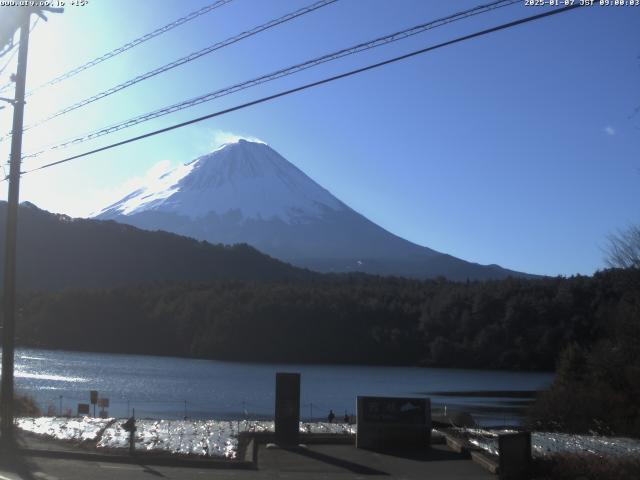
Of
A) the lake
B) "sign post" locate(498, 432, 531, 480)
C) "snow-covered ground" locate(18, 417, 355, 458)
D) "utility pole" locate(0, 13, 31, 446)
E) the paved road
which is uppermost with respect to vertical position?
"utility pole" locate(0, 13, 31, 446)

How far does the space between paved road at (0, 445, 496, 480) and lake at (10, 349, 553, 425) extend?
2381cm

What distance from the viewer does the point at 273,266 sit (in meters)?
156

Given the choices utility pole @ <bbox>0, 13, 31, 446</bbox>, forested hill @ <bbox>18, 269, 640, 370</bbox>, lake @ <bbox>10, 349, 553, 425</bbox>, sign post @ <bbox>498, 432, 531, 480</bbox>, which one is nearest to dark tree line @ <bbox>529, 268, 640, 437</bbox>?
sign post @ <bbox>498, 432, 531, 480</bbox>

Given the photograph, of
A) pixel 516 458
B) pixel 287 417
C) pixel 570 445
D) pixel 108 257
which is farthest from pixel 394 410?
→ pixel 108 257

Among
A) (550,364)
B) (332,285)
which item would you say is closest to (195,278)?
(332,285)

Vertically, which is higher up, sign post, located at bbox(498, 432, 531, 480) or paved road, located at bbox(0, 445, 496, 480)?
sign post, located at bbox(498, 432, 531, 480)

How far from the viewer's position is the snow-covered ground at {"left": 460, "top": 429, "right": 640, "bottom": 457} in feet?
50.5

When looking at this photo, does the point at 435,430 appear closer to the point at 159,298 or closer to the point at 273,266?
the point at 159,298

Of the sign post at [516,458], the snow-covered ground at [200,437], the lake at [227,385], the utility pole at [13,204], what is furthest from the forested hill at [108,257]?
the sign post at [516,458]

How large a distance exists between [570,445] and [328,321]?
86839mm

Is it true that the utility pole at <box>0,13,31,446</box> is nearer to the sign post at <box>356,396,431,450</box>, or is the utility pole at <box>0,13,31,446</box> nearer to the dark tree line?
the sign post at <box>356,396,431,450</box>

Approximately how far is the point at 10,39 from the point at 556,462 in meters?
15.0

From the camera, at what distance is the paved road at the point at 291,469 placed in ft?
45.6

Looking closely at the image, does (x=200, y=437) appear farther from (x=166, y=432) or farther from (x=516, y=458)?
(x=516, y=458)
